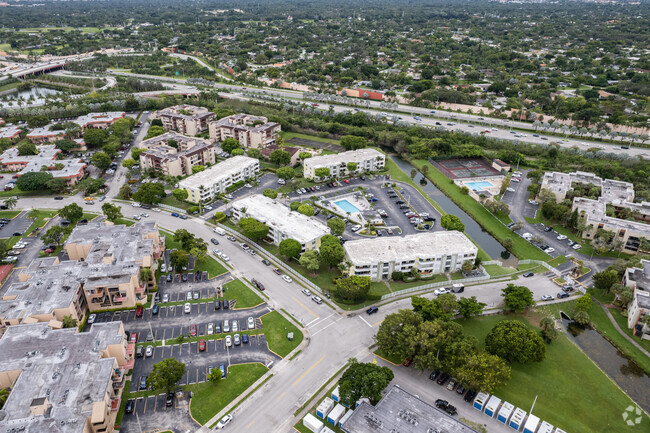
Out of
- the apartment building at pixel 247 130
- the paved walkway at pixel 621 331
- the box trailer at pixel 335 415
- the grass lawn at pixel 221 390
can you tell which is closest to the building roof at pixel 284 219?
the grass lawn at pixel 221 390

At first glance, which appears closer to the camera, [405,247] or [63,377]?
[63,377]

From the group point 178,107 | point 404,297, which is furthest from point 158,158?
point 404,297

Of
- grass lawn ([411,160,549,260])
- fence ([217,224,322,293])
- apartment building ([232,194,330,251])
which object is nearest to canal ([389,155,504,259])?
grass lawn ([411,160,549,260])

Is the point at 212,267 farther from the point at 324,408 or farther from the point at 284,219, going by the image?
the point at 324,408

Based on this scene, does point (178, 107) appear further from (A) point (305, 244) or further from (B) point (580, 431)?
(B) point (580, 431)

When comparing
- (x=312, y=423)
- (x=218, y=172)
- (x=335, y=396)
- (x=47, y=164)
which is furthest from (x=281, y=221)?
(x=47, y=164)

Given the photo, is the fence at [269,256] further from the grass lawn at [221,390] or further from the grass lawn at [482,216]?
the grass lawn at [482,216]

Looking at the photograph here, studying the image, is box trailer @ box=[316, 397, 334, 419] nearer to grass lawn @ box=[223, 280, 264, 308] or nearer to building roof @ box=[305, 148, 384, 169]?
grass lawn @ box=[223, 280, 264, 308]
